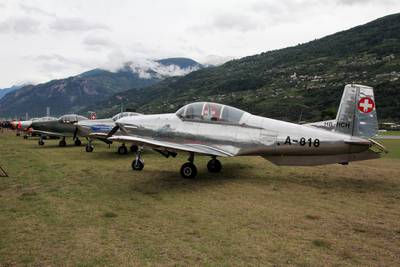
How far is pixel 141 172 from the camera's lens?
1160 cm

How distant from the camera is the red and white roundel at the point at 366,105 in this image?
31.0 feet

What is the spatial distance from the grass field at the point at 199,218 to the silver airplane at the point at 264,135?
940 mm

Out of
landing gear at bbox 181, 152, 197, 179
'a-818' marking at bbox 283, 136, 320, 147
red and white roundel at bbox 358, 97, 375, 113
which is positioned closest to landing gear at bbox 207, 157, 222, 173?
landing gear at bbox 181, 152, 197, 179

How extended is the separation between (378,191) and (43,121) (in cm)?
2216

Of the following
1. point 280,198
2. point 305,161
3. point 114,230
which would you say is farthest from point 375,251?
point 305,161

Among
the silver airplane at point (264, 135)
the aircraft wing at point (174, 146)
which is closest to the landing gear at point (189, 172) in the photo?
the silver airplane at point (264, 135)

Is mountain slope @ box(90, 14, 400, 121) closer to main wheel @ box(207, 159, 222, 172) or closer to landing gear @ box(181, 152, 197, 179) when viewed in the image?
main wheel @ box(207, 159, 222, 172)

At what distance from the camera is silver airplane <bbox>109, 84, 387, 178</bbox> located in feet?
30.7

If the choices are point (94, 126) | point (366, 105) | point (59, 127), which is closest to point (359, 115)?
point (366, 105)

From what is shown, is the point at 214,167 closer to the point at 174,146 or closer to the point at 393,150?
the point at 174,146

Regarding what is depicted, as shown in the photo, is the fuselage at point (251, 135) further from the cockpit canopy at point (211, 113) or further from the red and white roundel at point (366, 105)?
the red and white roundel at point (366, 105)

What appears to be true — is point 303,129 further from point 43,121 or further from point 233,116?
point 43,121

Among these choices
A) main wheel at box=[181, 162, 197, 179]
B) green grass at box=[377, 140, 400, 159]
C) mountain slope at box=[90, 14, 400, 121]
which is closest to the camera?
main wheel at box=[181, 162, 197, 179]

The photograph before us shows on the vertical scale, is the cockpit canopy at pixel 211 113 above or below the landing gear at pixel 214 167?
above
